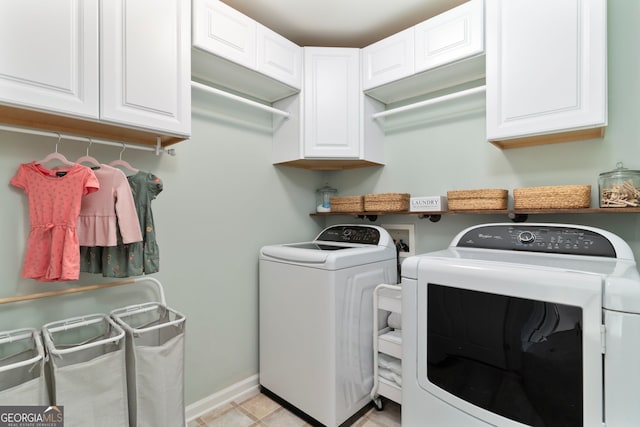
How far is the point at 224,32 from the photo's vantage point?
175 centimetres

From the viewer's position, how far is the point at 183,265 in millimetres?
1890

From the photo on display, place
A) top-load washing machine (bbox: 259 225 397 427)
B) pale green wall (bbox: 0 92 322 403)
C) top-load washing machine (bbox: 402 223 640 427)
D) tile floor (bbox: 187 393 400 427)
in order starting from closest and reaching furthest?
top-load washing machine (bbox: 402 223 640 427) → pale green wall (bbox: 0 92 322 403) → top-load washing machine (bbox: 259 225 397 427) → tile floor (bbox: 187 393 400 427)

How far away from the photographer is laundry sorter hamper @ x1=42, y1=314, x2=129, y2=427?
3.81 feet

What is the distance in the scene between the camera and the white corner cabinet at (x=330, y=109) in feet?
7.22

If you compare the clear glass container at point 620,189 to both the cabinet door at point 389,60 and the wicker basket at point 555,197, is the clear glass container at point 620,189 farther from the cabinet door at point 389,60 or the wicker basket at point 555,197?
the cabinet door at point 389,60

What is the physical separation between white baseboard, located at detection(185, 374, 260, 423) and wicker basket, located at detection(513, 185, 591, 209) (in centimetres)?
205

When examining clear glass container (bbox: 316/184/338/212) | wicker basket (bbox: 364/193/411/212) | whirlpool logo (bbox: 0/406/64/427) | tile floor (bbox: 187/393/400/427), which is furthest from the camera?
clear glass container (bbox: 316/184/338/212)

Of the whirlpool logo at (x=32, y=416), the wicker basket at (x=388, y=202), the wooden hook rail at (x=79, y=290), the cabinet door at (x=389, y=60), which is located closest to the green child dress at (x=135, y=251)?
the wooden hook rail at (x=79, y=290)

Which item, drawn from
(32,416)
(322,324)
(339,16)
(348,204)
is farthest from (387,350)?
(339,16)

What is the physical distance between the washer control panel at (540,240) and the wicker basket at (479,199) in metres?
0.12

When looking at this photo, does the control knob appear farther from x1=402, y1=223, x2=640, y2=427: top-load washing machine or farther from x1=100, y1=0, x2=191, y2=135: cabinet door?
x1=100, y1=0, x2=191, y2=135: cabinet door

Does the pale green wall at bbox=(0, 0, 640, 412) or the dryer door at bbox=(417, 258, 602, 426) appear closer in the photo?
the dryer door at bbox=(417, 258, 602, 426)

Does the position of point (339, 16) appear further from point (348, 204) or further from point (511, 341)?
point (511, 341)

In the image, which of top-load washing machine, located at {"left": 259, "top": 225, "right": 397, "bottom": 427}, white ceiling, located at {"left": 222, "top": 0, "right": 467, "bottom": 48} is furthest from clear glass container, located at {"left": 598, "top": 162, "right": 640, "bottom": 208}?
white ceiling, located at {"left": 222, "top": 0, "right": 467, "bottom": 48}
